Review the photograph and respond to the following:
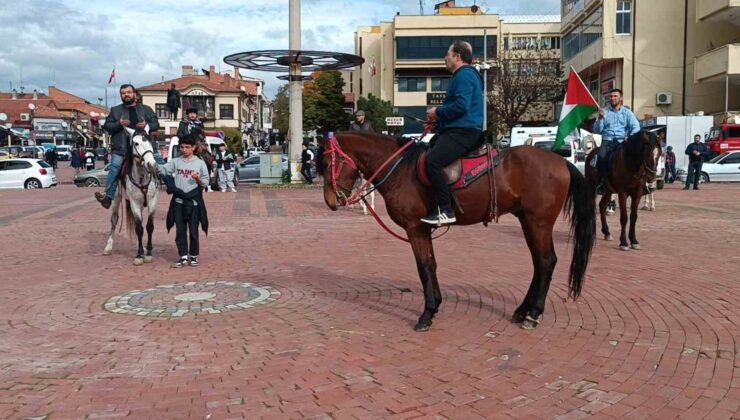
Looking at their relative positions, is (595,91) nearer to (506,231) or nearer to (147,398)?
(506,231)

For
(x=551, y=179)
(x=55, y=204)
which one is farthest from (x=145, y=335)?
(x=55, y=204)

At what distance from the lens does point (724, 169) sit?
97.0 feet

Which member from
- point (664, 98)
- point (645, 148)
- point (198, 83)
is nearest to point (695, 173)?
point (645, 148)

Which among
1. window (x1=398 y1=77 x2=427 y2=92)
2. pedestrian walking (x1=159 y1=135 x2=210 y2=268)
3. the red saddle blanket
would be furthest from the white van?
window (x1=398 y1=77 x2=427 y2=92)

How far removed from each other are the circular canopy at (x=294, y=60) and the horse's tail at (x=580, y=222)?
17.2 metres

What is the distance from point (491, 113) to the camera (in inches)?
1988

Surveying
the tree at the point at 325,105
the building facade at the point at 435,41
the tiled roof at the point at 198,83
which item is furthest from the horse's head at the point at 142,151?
the tiled roof at the point at 198,83

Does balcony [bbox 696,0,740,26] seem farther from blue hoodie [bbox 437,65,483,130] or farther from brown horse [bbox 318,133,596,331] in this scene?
blue hoodie [bbox 437,65,483,130]

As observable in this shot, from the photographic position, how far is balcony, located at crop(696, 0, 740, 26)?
34.1 meters

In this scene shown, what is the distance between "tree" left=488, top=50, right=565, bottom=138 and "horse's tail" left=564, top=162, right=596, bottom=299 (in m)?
44.0

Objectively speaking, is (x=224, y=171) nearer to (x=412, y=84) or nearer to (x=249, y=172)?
(x=249, y=172)

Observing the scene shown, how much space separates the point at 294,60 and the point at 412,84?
46.8 metres

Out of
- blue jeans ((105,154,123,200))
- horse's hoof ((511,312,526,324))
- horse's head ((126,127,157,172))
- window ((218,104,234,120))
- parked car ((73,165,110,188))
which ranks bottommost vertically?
horse's hoof ((511,312,526,324))

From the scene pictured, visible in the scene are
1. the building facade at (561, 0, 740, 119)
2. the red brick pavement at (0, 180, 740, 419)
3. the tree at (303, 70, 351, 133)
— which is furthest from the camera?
the tree at (303, 70, 351, 133)
